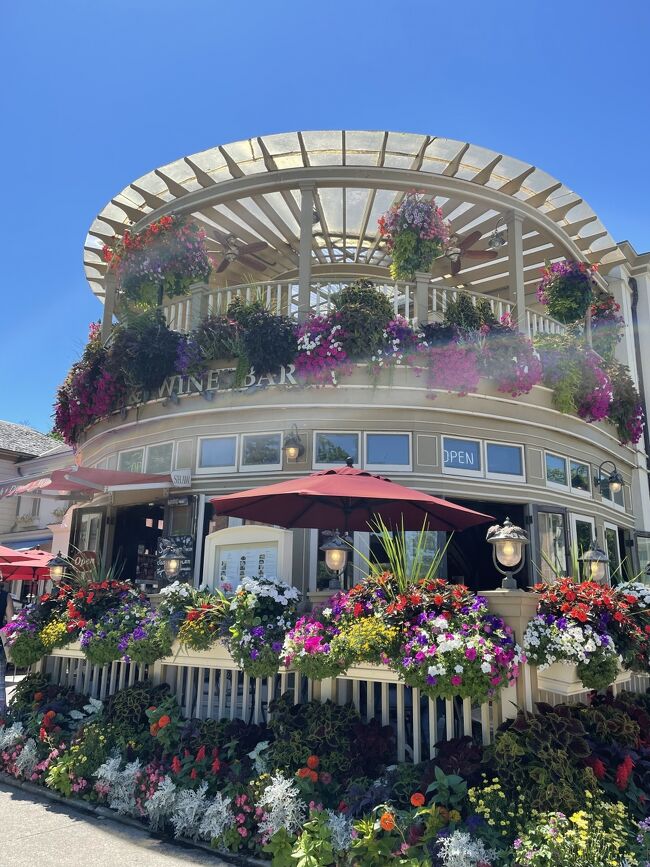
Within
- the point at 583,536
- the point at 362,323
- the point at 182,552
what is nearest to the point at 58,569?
the point at 182,552

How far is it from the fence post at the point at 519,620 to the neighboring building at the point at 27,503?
19.6 m

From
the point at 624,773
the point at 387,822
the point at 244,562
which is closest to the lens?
the point at 387,822

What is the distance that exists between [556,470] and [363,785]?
22.7ft

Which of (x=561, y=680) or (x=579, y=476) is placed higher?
(x=579, y=476)

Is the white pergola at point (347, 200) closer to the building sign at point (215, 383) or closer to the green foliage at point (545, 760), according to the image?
the building sign at point (215, 383)

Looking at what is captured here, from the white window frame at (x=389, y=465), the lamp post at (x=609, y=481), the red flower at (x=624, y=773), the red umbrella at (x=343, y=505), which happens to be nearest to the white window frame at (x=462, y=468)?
the white window frame at (x=389, y=465)

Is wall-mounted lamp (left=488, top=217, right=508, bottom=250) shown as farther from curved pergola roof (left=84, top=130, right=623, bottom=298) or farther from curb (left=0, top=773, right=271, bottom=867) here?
curb (left=0, top=773, right=271, bottom=867)

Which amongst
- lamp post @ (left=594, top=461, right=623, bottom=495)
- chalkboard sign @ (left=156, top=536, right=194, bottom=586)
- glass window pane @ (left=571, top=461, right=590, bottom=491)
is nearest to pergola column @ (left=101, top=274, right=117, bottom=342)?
chalkboard sign @ (left=156, top=536, right=194, bottom=586)

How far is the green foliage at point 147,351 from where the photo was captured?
32.7 ft

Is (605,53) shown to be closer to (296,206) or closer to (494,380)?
(494,380)

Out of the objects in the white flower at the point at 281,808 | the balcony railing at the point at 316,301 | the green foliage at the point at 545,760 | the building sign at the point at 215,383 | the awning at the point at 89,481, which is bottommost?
the white flower at the point at 281,808

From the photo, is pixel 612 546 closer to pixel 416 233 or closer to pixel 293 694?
pixel 416 233

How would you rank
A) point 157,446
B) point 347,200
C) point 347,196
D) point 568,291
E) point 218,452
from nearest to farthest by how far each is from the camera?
point 218,452, point 157,446, point 568,291, point 347,196, point 347,200

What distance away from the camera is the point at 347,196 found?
11.9 metres
